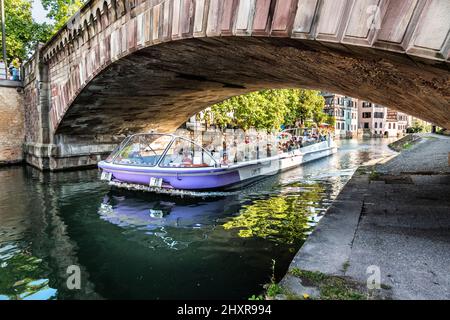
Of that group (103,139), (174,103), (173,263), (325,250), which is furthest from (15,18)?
(325,250)

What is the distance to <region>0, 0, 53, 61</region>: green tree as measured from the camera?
99.0ft

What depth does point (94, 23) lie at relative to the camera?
1172 centimetres

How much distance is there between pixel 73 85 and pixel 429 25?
13287 mm

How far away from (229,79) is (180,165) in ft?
12.6

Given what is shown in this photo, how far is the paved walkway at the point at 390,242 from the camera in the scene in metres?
3.44

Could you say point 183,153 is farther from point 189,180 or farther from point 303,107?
point 303,107

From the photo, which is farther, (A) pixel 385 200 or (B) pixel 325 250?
(A) pixel 385 200

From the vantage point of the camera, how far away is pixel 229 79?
1247 centimetres

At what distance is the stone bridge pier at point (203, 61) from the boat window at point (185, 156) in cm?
247

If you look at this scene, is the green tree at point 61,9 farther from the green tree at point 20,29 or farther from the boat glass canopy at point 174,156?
the boat glass canopy at point 174,156

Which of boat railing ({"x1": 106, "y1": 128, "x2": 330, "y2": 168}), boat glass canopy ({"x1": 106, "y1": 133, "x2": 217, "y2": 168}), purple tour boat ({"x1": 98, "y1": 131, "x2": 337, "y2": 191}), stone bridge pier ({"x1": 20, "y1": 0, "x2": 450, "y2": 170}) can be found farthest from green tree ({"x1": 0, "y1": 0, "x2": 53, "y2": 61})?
boat glass canopy ({"x1": 106, "y1": 133, "x2": 217, "y2": 168})

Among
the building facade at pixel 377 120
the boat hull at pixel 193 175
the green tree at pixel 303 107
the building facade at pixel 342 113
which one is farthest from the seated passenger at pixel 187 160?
the building facade at pixel 377 120

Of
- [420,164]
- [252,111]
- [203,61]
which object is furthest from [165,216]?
[252,111]
